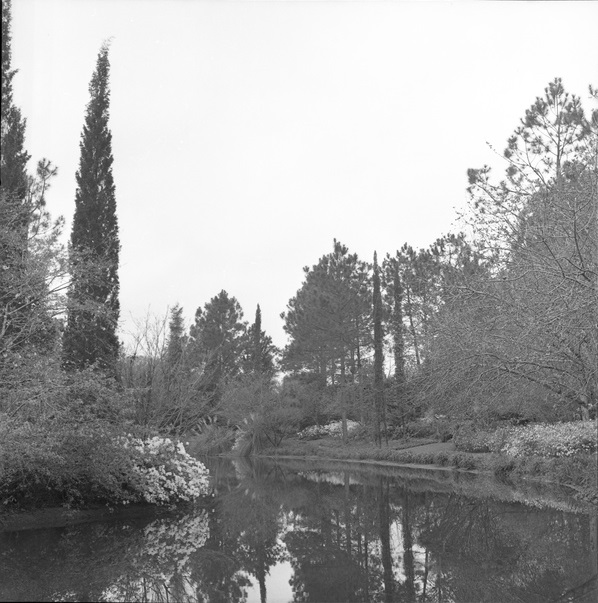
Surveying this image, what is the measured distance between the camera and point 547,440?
16656 millimetres

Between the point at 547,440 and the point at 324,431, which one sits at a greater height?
the point at 547,440

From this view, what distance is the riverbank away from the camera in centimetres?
1349

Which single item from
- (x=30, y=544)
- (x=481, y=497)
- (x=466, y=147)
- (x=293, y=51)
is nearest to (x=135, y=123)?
(x=293, y=51)

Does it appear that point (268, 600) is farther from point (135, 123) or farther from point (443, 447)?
point (443, 447)

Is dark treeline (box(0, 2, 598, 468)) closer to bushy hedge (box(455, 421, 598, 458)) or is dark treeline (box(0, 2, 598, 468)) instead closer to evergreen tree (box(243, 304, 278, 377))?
bushy hedge (box(455, 421, 598, 458))

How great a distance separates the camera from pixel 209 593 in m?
6.27

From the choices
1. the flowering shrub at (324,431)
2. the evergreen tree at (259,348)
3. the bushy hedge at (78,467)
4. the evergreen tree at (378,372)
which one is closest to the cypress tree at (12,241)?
the bushy hedge at (78,467)

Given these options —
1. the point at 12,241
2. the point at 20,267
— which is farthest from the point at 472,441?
the point at 12,241

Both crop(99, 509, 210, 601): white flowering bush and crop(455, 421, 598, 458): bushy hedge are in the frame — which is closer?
crop(99, 509, 210, 601): white flowering bush

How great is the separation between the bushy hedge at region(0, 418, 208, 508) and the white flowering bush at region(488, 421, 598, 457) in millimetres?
8485

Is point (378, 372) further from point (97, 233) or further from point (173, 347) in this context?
point (97, 233)

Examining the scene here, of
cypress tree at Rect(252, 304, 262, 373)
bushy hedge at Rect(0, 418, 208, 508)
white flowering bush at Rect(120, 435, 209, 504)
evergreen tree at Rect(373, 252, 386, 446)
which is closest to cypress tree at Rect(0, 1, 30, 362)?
bushy hedge at Rect(0, 418, 208, 508)

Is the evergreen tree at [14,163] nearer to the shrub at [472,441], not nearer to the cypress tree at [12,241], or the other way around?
the cypress tree at [12,241]

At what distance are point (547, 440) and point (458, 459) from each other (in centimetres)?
583
